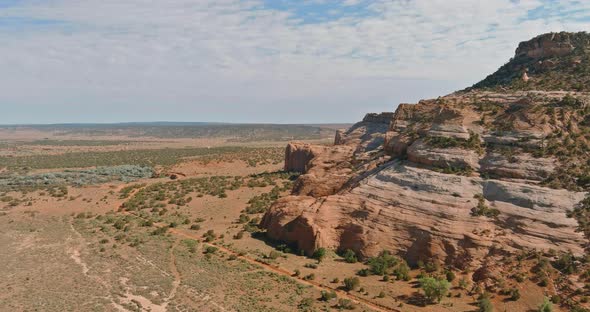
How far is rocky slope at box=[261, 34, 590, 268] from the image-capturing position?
25438 mm

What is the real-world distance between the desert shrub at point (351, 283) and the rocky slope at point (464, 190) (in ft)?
12.0

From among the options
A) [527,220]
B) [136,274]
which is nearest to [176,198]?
[136,274]

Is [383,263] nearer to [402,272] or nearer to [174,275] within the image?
[402,272]

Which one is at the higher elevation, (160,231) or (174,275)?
(160,231)

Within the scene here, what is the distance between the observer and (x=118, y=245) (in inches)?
1305

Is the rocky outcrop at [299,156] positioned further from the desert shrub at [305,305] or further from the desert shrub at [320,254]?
the desert shrub at [305,305]

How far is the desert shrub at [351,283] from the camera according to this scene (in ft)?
80.7

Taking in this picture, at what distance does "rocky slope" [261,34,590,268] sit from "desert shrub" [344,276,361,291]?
3660mm

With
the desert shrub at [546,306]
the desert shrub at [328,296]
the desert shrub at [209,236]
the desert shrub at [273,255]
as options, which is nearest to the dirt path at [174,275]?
the desert shrub at [209,236]

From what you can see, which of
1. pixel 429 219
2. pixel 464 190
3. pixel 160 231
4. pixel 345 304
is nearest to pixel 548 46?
pixel 464 190

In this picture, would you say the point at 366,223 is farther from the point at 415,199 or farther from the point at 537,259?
the point at 537,259

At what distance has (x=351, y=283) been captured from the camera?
24578 mm

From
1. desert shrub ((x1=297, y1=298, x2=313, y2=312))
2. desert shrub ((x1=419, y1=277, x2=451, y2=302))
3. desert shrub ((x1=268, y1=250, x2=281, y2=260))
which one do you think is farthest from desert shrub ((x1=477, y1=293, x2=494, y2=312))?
desert shrub ((x1=268, y1=250, x2=281, y2=260))

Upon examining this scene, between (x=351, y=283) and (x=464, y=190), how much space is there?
10.4 metres
